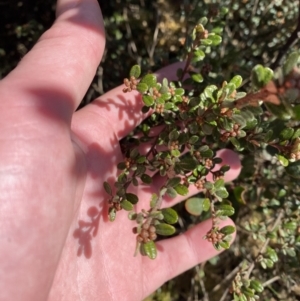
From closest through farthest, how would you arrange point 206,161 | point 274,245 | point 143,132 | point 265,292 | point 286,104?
point 286,104 < point 206,161 < point 143,132 < point 274,245 < point 265,292

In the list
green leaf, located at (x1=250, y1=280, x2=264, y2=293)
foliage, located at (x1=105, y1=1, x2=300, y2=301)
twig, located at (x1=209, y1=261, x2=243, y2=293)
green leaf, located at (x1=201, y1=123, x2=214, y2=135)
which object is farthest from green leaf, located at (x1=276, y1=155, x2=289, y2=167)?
twig, located at (x1=209, y1=261, x2=243, y2=293)

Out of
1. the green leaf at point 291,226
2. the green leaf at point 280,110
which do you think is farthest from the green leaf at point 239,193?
the green leaf at point 280,110

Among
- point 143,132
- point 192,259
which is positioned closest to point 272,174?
point 192,259

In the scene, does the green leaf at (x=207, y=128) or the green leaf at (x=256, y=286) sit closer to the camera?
the green leaf at (x=207, y=128)

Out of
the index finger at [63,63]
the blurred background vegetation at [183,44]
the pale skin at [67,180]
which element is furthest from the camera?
the blurred background vegetation at [183,44]

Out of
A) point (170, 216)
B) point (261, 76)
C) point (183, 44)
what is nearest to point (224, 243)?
point (170, 216)

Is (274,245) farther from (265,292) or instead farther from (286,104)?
(286,104)

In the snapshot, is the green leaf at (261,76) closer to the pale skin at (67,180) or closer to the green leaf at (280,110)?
the green leaf at (280,110)

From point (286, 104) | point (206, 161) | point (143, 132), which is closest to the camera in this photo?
point (286, 104)
